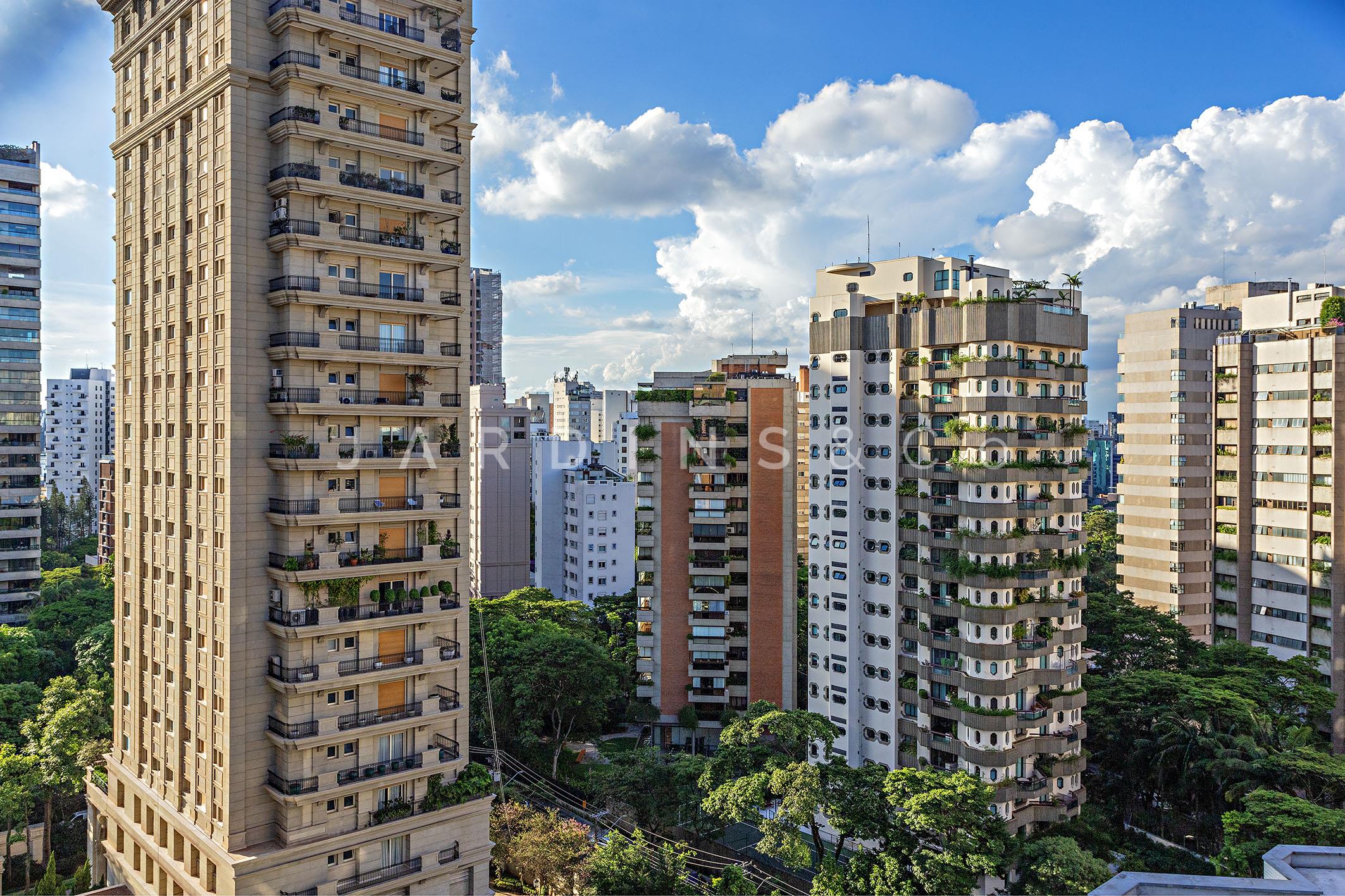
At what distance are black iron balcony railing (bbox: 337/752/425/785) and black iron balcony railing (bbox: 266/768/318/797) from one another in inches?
32.5

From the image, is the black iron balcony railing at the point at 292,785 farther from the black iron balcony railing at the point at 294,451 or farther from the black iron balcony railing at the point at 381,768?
the black iron balcony railing at the point at 294,451

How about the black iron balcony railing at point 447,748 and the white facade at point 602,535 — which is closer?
the black iron balcony railing at point 447,748

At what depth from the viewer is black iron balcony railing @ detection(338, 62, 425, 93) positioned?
91.4 ft

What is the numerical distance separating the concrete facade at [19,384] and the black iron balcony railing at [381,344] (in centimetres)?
4344

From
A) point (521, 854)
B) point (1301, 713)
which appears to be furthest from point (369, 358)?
point (1301, 713)

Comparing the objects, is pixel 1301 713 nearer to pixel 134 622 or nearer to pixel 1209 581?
pixel 1209 581

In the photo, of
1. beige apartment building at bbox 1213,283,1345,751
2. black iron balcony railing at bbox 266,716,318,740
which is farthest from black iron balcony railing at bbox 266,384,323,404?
beige apartment building at bbox 1213,283,1345,751

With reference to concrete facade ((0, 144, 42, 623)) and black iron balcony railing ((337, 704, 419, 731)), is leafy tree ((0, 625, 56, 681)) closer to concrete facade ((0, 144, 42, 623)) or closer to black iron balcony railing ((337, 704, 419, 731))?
concrete facade ((0, 144, 42, 623))

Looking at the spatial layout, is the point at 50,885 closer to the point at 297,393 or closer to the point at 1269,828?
the point at 297,393

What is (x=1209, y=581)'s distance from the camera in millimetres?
56469

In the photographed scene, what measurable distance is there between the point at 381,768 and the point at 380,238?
1717 cm

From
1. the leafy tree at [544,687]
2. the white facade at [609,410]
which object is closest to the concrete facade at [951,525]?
the leafy tree at [544,687]

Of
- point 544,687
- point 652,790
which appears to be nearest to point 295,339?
point 652,790

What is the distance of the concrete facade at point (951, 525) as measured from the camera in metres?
35.3
